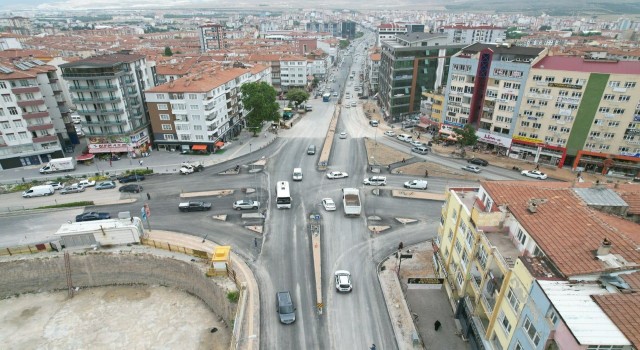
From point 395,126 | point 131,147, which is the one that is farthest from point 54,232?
point 395,126

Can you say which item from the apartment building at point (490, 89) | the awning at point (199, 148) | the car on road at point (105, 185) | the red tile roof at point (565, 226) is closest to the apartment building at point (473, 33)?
the apartment building at point (490, 89)

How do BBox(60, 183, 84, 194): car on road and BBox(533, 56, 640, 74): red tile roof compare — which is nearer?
BBox(533, 56, 640, 74): red tile roof

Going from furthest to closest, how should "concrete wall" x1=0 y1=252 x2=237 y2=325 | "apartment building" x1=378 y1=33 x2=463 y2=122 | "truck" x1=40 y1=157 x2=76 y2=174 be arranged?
"apartment building" x1=378 y1=33 x2=463 y2=122 < "truck" x1=40 y1=157 x2=76 y2=174 < "concrete wall" x1=0 y1=252 x2=237 y2=325

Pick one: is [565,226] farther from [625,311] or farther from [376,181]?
[376,181]

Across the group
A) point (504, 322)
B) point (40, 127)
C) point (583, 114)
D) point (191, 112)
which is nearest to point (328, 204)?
point (504, 322)

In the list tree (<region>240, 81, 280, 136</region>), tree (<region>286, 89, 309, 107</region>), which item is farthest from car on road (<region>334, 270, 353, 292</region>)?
tree (<region>286, 89, 309, 107</region>)

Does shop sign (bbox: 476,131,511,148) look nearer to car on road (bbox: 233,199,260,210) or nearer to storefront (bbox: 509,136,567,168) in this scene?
storefront (bbox: 509,136,567,168)

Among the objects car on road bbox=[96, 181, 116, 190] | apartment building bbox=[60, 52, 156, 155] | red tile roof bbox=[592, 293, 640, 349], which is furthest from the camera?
apartment building bbox=[60, 52, 156, 155]
